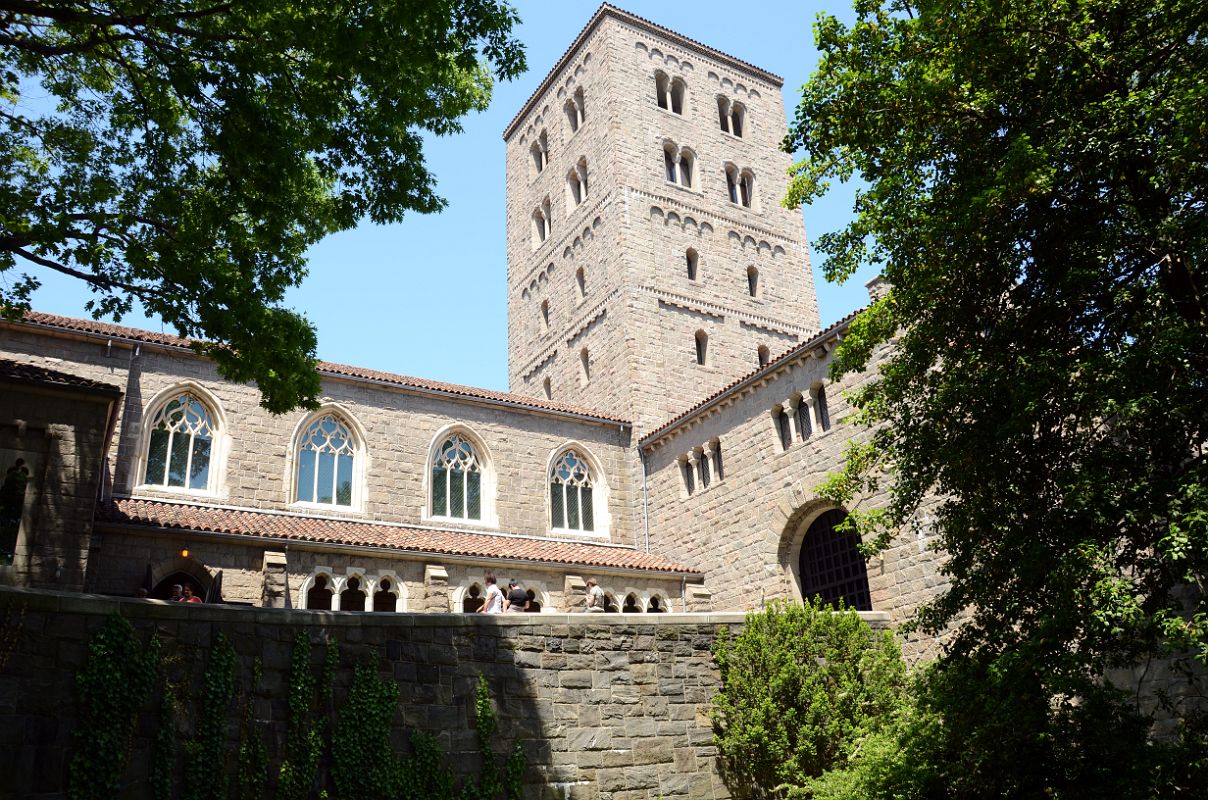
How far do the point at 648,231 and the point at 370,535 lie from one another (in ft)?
52.5

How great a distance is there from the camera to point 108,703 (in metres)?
10.1

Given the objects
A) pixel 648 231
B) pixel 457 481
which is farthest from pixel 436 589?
pixel 648 231

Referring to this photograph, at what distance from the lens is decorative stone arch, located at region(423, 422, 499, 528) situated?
81.6ft

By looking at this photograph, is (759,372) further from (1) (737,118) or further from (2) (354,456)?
(1) (737,118)

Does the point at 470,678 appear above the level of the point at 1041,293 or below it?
below

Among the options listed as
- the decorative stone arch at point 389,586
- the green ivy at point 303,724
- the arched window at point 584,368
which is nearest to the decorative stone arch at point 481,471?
the decorative stone arch at point 389,586

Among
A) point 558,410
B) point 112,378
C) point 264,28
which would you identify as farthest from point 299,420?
point 264,28

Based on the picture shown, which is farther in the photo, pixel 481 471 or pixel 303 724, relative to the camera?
pixel 481 471

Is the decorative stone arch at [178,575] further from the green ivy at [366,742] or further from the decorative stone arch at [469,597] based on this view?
the green ivy at [366,742]

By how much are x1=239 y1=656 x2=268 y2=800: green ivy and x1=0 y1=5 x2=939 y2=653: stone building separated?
4841mm

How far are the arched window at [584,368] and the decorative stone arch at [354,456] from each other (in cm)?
1042

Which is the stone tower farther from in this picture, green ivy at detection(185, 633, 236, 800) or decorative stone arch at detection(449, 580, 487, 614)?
green ivy at detection(185, 633, 236, 800)

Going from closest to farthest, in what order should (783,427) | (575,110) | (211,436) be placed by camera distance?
(211,436) < (783,427) < (575,110)

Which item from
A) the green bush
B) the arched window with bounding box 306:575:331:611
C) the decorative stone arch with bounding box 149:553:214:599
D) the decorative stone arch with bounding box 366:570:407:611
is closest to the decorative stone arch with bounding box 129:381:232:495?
the decorative stone arch with bounding box 149:553:214:599
